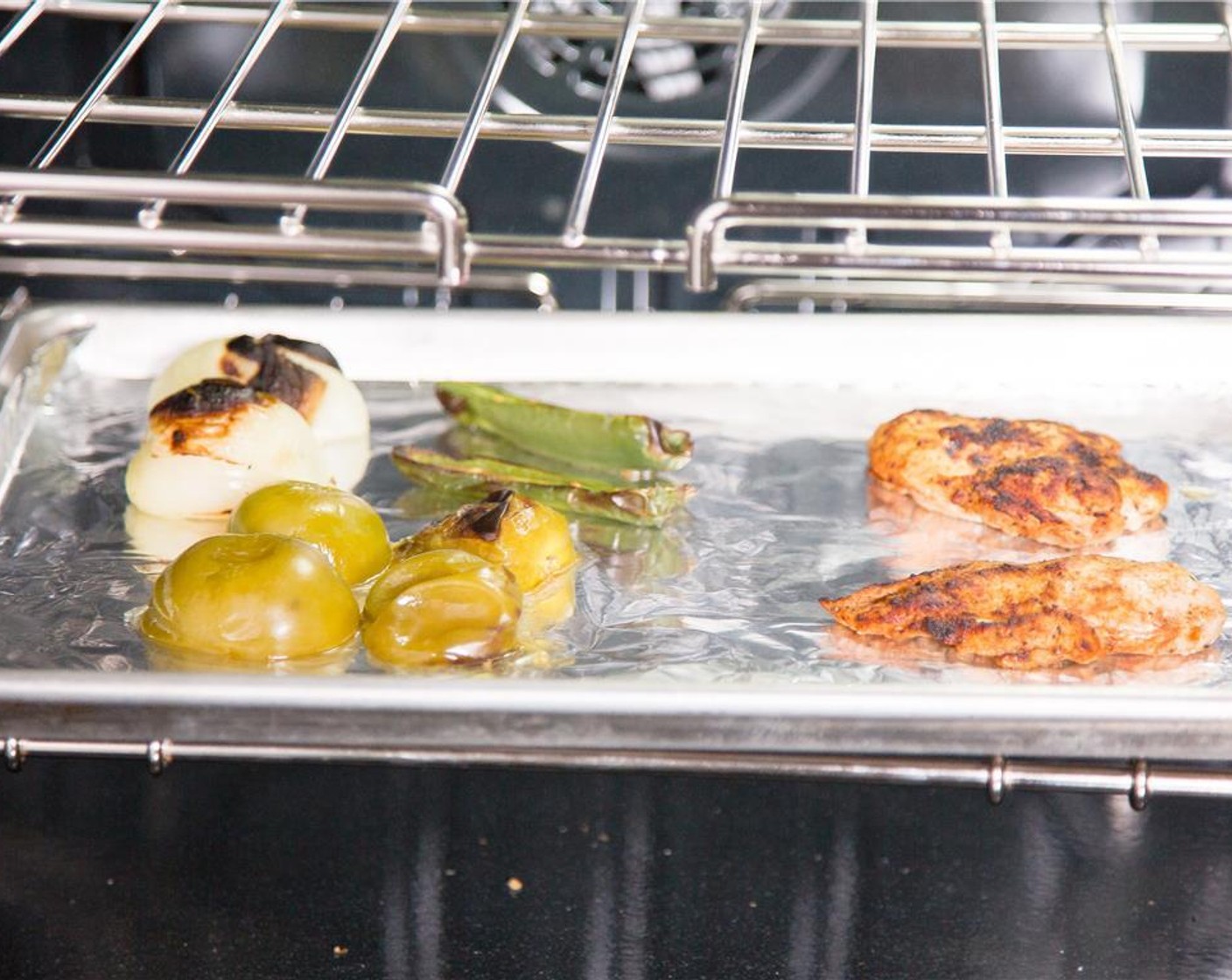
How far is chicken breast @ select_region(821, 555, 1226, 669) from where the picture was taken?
51.9 inches

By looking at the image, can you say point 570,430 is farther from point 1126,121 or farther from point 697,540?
point 1126,121

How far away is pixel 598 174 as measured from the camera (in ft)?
4.46

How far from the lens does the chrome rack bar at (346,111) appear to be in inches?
42.8

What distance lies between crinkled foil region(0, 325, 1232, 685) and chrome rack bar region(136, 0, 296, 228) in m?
0.36

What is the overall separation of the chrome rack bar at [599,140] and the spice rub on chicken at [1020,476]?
493 millimetres

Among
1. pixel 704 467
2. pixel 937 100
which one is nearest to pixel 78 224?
pixel 704 467

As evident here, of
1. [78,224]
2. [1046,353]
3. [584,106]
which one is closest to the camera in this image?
[78,224]

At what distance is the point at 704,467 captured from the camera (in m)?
1.73

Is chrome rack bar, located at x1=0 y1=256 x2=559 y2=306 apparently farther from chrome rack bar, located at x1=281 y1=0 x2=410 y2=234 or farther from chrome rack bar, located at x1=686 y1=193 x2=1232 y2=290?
chrome rack bar, located at x1=686 y1=193 x2=1232 y2=290

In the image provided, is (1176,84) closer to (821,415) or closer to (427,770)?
(821,415)

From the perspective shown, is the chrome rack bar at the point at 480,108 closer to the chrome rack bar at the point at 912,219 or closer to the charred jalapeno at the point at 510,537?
the chrome rack bar at the point at 912,219

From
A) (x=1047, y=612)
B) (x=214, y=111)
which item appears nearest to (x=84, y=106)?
(x=214, y=111)

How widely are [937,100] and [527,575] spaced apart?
112 centimetres

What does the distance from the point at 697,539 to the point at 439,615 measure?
37 cm
